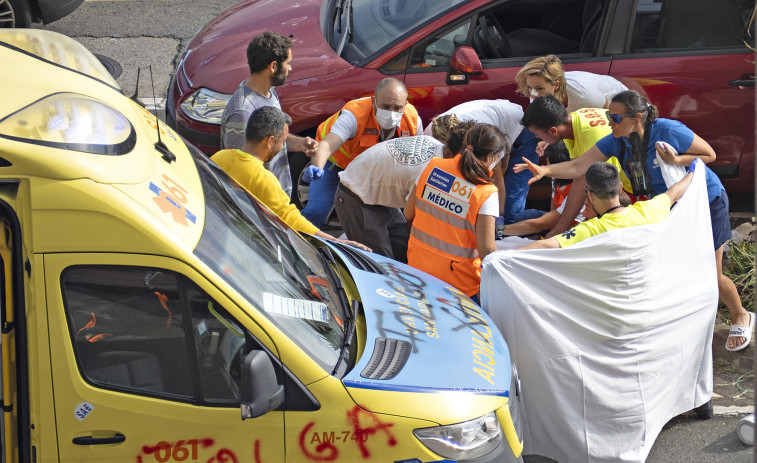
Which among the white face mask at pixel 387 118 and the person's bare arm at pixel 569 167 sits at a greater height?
the white face mask at pixel 387 118

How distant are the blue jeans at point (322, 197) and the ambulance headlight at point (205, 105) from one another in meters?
0.93

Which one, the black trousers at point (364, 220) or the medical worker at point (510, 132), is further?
the medical worker at point (510, 132)

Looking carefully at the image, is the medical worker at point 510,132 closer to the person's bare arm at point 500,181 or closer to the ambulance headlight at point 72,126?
the person's bare arm at point 500,181

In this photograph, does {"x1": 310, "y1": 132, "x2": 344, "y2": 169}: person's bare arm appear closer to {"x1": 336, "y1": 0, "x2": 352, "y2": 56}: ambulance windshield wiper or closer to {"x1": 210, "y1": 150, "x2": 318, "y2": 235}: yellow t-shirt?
{"x1": 210, "y1": 150, "x2": 318, "y2": 235}: yellow t-shirt

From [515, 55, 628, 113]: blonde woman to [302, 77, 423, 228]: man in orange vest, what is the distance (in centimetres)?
81

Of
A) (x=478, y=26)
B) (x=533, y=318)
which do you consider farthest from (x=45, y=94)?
(x=478, y=26)

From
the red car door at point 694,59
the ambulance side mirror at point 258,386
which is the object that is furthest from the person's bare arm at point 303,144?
the ambulance side mirror at point 258,386

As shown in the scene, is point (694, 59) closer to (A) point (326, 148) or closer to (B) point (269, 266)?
(A) point (326, 148)

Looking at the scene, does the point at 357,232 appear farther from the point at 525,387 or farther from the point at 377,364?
the point at 377,364

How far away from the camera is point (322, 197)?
20.0 feet

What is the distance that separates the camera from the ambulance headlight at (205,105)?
641cm

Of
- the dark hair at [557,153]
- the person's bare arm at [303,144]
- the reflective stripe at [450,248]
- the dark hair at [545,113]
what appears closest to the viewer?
the reflective stripe at [450,248]

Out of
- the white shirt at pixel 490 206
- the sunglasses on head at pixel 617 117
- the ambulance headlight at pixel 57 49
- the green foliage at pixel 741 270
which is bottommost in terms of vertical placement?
the green foliage at pixel 741 270

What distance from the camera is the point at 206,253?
323cm
